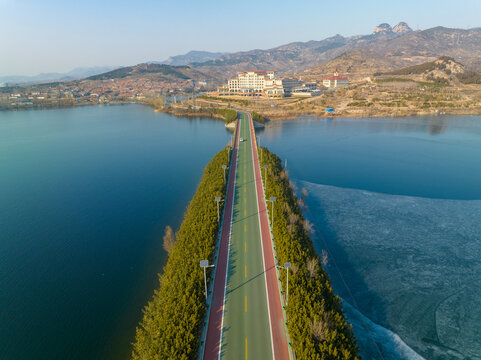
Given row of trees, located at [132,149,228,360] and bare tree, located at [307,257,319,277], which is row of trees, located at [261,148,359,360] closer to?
bare tree, located at [307,257,319,277]

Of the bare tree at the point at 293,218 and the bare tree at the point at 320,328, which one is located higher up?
the bare tree at the point at 293,218

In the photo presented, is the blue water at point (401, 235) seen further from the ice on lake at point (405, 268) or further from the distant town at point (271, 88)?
the distant town at point (271, 88)

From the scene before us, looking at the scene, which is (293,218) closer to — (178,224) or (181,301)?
(181,301)

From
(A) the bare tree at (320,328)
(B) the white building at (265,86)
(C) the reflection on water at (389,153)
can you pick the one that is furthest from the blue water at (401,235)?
(B) the white building at (265,86)

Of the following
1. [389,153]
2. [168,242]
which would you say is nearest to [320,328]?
[168,242]

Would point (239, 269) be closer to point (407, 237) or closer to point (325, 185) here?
point (407, 237)

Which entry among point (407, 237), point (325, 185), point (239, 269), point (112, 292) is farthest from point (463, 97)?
point (112, 292)
